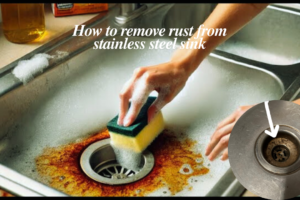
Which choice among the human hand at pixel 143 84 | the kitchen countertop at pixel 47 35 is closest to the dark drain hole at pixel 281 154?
the human hand at pixel 143 84

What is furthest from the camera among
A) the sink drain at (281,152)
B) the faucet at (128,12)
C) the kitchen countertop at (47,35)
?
the faucet at (128,12)

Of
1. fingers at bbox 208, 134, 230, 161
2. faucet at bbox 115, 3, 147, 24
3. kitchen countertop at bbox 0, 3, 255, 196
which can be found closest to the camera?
fingers at bbox 208, 134, 230, 161

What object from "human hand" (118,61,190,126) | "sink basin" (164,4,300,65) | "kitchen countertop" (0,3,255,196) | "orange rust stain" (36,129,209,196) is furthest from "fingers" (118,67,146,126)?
"sink basin" (164,4,300,65)

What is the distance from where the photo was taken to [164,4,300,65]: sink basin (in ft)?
4.39

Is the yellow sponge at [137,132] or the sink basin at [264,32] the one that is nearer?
the yellow sponge at [137,132]

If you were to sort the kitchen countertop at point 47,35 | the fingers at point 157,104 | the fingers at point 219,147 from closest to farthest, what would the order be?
the fingers at point 219,147, the fingers at point 157,104, the kitchen countertop at point 47,35

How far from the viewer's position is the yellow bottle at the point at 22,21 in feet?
A: 3.67

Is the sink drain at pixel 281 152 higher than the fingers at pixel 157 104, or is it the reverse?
the sink drain at pixel 281 152

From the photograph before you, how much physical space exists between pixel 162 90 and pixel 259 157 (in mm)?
326

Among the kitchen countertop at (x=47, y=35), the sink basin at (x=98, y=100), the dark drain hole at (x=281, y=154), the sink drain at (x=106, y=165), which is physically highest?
the dark drain hole at (x=281, y=154)

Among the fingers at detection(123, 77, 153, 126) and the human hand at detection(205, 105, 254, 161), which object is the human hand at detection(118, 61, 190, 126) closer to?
the fingers at detection(123, 77, 153, 126)

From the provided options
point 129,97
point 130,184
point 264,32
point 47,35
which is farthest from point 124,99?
point 264,32

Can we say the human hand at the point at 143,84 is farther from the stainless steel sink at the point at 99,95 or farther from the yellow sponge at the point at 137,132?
the stainless steel sink at the point at 99,95

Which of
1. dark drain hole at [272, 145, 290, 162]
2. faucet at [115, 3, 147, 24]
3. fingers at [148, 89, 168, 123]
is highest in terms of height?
dark drain hole at [272, 145, 290, 162]
